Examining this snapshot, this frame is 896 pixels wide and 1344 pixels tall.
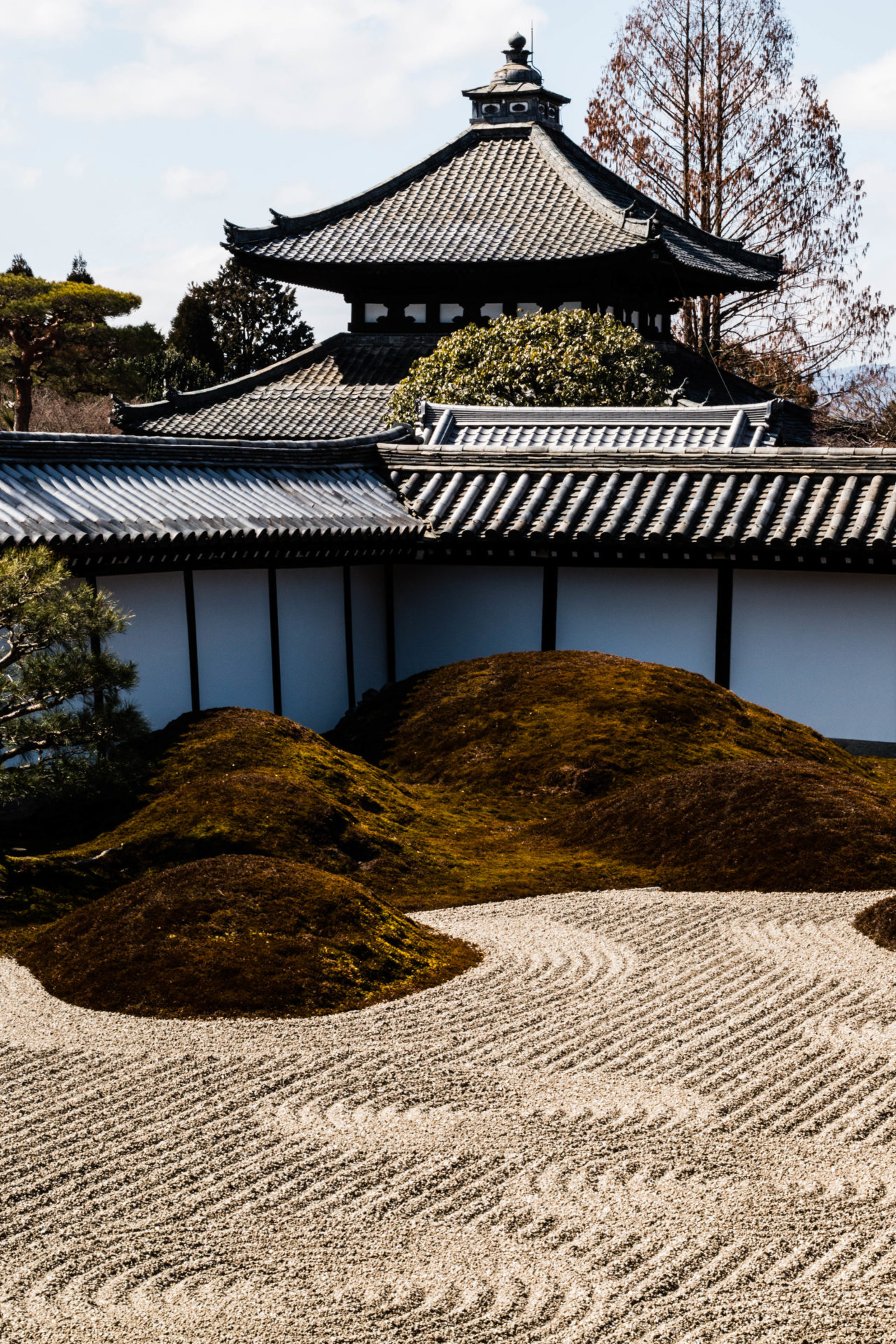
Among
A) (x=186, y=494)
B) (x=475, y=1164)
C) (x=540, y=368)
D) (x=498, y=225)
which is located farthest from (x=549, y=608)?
(x=498, y=225)

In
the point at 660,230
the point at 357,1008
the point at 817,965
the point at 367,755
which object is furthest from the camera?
the point at 660,230

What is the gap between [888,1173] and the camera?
17.5 feet

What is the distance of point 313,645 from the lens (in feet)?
51.2

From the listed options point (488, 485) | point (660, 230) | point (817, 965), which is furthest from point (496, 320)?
point (817, 965)

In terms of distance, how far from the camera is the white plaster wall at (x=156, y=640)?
42.4 ft

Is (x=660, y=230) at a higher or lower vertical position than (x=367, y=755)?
higher

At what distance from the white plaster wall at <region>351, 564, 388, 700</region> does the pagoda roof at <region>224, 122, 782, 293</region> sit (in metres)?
11.7

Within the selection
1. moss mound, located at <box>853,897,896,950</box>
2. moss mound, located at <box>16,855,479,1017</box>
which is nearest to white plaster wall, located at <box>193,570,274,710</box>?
moss mound, located at <box>16,855,479,1017</box>

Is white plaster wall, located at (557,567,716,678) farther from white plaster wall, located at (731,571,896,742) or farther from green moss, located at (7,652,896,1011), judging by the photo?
green moss, located at (7,652,896,1011)

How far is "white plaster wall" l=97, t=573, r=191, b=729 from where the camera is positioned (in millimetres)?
12914

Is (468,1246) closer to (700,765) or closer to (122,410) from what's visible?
(700,765)

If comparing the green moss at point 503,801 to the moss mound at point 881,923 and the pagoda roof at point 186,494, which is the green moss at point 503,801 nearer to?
the moss mound at point 881,923

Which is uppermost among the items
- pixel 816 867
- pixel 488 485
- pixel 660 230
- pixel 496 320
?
pixel 660 230

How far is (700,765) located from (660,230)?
16526 mm
